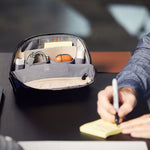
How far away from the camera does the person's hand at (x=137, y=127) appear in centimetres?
101

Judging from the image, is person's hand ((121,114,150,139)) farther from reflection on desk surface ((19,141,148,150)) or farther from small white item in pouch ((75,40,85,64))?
small white item in pouch ((75,40,85,64))

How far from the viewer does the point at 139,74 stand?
1396mm

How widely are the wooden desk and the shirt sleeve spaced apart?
3.4 inches

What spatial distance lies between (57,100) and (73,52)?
1.24 feet

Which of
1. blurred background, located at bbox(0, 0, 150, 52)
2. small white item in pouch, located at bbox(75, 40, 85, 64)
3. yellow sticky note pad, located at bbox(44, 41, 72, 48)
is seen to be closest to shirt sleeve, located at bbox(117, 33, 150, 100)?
→ small white item in pouch, located at bbox(75, 40, 85, 64)

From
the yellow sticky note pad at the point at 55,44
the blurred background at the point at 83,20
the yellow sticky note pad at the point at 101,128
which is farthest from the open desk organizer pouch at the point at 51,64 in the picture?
the blurred background at the point at 83,20

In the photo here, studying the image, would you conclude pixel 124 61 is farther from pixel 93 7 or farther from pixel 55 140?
pixel 93 7

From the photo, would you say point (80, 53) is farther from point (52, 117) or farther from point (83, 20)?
point (83, 20)

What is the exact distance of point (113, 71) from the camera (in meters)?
1.60

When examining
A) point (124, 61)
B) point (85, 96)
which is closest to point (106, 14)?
point (124, 61)

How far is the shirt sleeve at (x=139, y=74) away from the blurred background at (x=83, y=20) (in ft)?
8.71

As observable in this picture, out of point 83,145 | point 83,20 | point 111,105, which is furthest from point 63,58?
point 83,20

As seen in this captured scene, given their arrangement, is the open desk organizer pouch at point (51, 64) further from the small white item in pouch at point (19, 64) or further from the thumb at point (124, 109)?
the thumb at point (124, 109)

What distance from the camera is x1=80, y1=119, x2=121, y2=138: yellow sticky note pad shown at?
1.00 m
